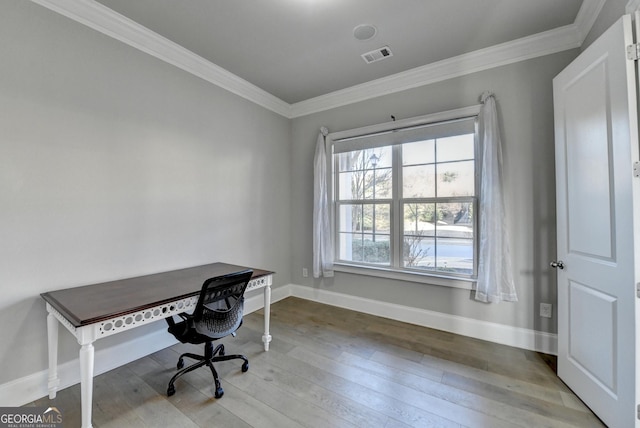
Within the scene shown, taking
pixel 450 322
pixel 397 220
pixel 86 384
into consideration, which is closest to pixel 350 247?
pixel 397 220

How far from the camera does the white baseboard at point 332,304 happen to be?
1.70 metres

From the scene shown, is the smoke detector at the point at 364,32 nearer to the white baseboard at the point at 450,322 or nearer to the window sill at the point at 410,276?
the window sill at the point at 410,276

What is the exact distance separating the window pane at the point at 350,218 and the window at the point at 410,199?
13 mm

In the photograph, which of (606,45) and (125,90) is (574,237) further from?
(125,90)

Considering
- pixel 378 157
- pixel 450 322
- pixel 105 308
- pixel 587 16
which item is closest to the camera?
pixel 105 308

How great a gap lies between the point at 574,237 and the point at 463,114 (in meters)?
1.47

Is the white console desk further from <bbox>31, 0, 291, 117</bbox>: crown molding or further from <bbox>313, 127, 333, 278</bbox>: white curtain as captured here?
<bbox>31, 0, 291, 117</bbox>: crown molding

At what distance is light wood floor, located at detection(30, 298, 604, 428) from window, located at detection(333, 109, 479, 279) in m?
0.87

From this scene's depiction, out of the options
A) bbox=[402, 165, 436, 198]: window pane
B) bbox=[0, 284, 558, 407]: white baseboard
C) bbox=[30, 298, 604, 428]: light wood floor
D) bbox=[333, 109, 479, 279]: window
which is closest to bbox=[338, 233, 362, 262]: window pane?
bbox=[333, 109, 479, 279]: window

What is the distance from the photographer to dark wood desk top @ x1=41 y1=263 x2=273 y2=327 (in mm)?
1432

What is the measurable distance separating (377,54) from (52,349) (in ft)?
11.5

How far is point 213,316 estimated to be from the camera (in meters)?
1.80

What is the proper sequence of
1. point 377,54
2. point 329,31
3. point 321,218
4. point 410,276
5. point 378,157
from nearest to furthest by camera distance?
point 329,31
point 377,54
point 410,276
point 378,157
point 321,218

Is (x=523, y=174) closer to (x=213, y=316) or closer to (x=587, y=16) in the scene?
(x=587, y=16)
